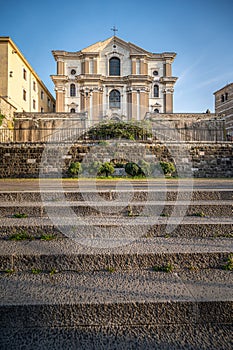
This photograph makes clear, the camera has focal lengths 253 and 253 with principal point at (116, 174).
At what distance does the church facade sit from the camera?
34.0 metres

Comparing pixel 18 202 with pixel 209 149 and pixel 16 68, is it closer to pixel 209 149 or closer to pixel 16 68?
pixel 209 149

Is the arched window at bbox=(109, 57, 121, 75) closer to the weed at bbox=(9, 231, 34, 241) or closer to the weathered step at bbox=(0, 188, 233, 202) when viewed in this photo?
the weathered step at bbox=(0, 188, 233, 202)

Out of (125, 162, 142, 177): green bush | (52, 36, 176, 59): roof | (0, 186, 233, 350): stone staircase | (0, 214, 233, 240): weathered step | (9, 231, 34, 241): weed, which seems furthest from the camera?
(52, 36, 176, 59): roof

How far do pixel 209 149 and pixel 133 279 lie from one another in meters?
12.0

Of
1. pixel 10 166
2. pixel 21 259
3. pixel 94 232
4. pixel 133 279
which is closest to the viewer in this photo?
pixel 133 279

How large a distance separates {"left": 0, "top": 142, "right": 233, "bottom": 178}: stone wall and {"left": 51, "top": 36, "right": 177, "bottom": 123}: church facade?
21167 millimetres

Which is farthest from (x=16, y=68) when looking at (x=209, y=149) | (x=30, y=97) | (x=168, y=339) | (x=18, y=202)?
(x=168, y=339)

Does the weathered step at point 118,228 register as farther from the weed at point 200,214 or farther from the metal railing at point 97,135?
the metal railing at point 97,135

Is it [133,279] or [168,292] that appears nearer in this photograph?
[168,292]

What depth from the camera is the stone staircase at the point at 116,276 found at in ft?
5.92

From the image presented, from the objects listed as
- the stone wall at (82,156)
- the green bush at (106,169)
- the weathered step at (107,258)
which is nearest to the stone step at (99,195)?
the weathered step at (107,258)

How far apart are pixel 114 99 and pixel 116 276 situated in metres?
34.7

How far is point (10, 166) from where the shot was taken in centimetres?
1212

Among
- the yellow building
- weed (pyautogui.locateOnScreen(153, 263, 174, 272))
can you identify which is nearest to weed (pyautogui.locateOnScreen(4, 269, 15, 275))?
weed (pyautogui.locateOnScreen(153, 263, 174, 272))
